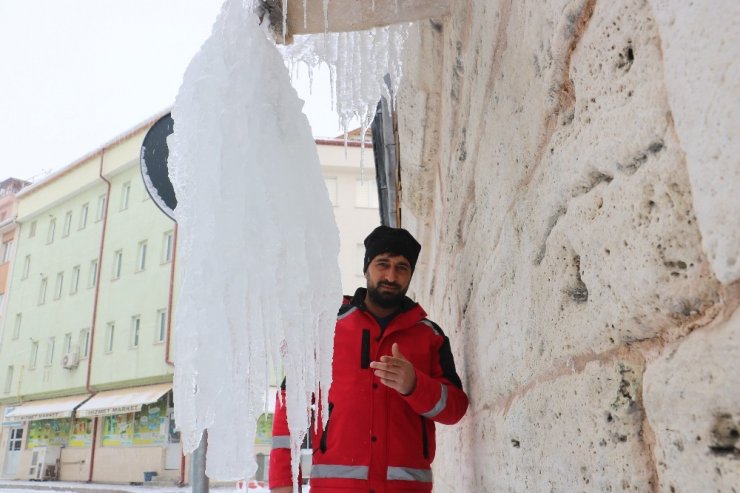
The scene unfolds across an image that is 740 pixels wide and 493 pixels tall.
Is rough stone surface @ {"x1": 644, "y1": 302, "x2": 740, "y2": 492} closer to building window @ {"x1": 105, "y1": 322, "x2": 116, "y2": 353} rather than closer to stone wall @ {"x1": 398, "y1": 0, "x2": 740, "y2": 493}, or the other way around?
stone wall @ {"x1": 398, "y1": 0, "x2": 740, "y2": 493}

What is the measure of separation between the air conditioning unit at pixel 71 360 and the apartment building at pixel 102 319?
0.10 feet

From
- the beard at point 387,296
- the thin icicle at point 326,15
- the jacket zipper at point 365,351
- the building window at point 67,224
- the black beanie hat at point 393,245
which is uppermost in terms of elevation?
the building window at point 67,224

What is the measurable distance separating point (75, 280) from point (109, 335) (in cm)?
330

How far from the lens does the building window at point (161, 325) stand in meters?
15.4

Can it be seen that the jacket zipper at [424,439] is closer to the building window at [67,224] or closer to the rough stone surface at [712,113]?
the rough stone surface at [712,113]

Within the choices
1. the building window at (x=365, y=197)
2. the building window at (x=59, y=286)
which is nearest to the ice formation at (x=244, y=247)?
the building window at (x=365, y=197)

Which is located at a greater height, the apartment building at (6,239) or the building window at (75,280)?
the apartment building at (6,239)

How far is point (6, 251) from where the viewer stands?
884 inches

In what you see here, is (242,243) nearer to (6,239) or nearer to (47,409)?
(47,409)

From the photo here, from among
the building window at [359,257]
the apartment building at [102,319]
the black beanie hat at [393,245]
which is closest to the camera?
the black beanie hat at [393,245]

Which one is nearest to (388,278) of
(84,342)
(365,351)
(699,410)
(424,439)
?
(365,351)

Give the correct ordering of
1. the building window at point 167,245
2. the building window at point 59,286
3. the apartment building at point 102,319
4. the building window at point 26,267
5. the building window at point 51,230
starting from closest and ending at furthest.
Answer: the apartment building at point 102,319 < the building window at point 167,245 < the building window at point 59,286 < the building window at point 51,230 < the building window at point 26,267

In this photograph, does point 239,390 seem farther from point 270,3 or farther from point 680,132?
point 680,132

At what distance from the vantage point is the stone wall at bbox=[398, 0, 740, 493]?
55 centimetres
